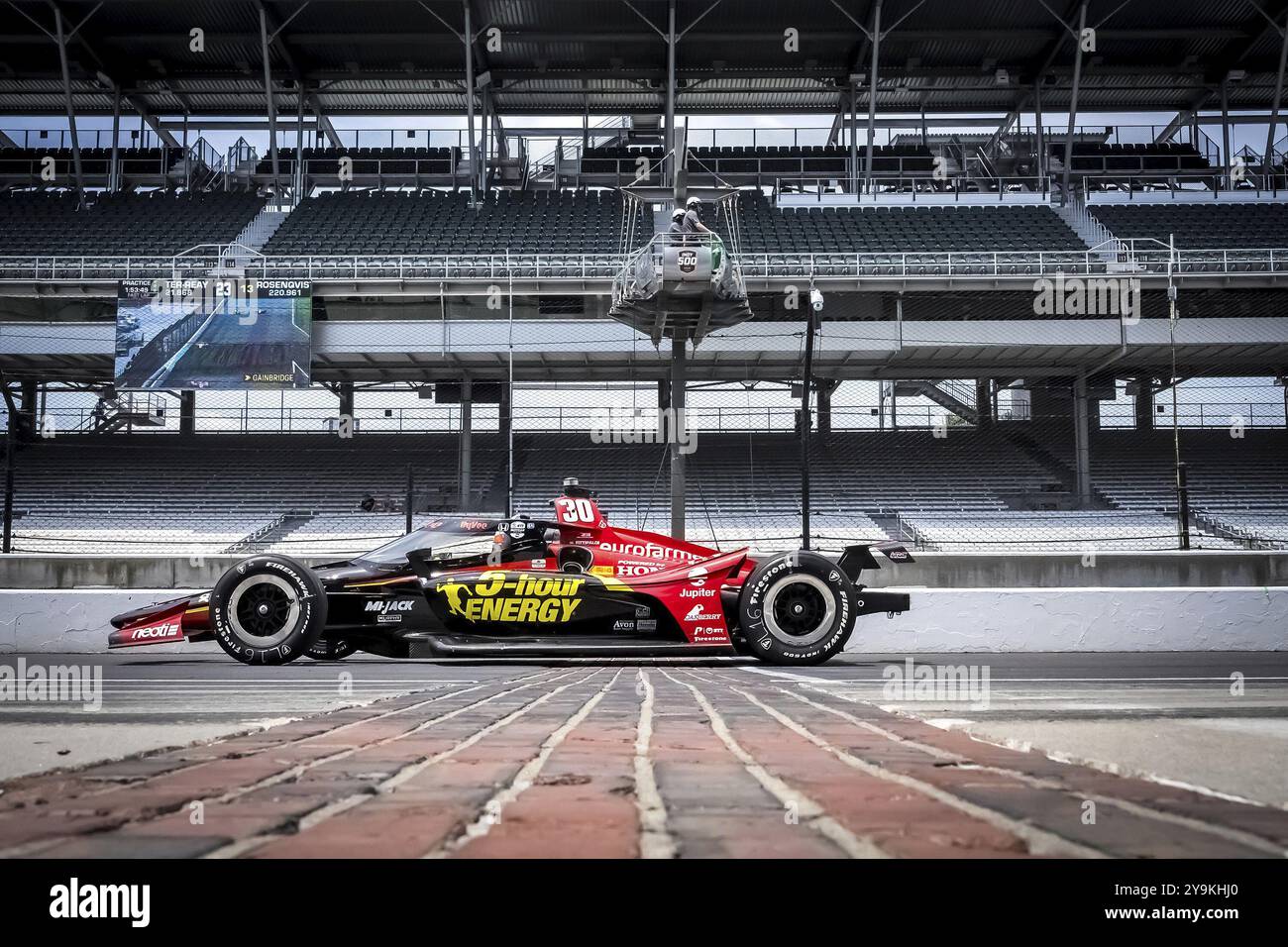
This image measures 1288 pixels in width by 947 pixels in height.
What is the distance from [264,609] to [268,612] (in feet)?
0.11

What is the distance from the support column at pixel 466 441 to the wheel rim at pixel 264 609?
43.6 feet

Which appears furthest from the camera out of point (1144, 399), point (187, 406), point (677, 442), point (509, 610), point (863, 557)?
point (187, 406)

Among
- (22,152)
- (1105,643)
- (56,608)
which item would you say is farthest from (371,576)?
(22,152)

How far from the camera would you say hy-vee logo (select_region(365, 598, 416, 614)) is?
22.3 ft

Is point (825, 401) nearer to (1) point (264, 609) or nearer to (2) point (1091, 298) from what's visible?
(2) point (1091, 298)

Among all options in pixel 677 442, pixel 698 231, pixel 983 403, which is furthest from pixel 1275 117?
pixel 677 442

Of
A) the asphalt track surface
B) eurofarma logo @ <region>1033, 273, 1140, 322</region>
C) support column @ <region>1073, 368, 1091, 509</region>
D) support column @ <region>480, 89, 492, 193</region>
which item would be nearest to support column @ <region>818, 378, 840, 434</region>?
eurofarma logo @ <region>1033, 273, 1140, 322</region>

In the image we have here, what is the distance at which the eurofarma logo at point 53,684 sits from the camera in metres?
4.54

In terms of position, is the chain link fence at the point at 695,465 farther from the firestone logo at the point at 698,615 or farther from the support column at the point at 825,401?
the firestone logo at the point at 698,615

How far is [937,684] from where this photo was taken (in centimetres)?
533

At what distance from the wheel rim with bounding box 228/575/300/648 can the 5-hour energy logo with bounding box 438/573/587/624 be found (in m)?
1.04

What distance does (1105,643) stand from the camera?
29.9ft

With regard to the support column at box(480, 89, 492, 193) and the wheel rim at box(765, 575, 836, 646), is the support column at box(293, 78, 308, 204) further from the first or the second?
the wheel rim at box(765, 575, 836, 646)
